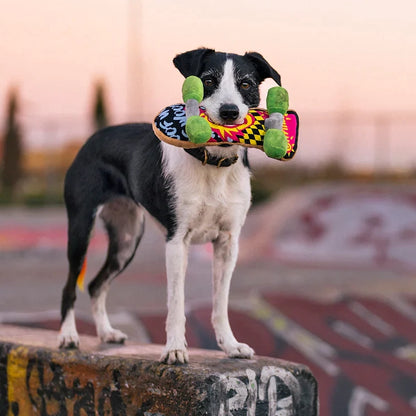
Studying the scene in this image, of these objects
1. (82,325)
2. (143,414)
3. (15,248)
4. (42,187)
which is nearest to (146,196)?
(143,414)

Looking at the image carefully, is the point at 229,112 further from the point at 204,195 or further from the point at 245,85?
the point at 204,195

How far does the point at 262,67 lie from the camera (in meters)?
5.05

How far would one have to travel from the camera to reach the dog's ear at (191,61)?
488 centimetres

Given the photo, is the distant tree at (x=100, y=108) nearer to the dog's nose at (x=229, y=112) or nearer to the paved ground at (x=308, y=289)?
the paved ground at (x=308, y=289)

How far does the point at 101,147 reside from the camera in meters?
6.16

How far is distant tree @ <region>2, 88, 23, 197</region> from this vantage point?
109ft

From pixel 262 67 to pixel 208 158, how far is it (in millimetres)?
704

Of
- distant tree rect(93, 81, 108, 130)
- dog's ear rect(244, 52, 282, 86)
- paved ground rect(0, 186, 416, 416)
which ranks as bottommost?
paved ground rect(0, 186, 416, 416)

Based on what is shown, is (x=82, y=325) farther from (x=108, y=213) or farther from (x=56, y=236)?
(x=56, y=236)

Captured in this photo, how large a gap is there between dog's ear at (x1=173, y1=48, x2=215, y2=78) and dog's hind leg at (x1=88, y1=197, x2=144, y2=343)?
153 cm

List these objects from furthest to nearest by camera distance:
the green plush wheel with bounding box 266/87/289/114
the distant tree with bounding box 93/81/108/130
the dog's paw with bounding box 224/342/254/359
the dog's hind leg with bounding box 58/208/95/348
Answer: the distant tree with bounding box 93/81/108/130 → the dog's hind leg with bounding box 58/208/95/348 → the dog's paw with bounding box 224/342/254/359 → the green plush wheel with bounding box 266/87/289/114

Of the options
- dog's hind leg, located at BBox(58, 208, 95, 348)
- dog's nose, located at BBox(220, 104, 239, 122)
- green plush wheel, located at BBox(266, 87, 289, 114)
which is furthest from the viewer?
dog's hind leg, located at BBox(58, 208, 95, 348)

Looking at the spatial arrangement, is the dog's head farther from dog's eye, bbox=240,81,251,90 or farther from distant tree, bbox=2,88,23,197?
distant tree, bbox=2,88,23,197

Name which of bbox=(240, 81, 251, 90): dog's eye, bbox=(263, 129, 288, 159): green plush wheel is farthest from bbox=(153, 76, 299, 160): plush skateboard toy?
bbox=(240, 81, 251, 90): dog's eye
